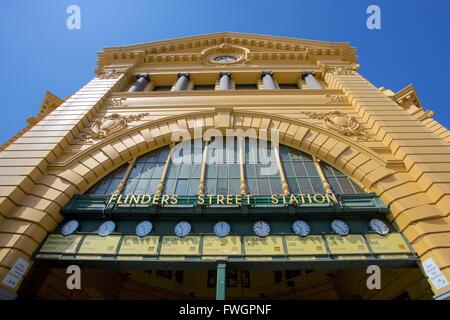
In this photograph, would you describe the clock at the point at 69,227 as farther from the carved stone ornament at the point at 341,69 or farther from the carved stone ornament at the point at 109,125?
the carved stone ornament at the point at 341,69

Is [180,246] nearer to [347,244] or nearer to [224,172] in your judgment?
[224,172]

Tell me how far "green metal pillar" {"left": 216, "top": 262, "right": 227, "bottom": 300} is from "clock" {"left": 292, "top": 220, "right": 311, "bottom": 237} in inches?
101

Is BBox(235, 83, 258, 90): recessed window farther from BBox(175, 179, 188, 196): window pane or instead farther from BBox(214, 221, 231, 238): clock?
BBox(214, 221, 231, 238): clock

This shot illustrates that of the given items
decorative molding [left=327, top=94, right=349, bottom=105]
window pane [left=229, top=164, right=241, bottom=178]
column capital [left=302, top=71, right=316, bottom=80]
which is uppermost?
column capital [left=302, top=71, right=316, bottom=80]

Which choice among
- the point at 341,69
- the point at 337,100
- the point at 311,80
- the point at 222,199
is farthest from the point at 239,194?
the point at 341,69

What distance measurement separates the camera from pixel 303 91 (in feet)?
Result: 48.6

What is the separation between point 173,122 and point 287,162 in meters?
5.97

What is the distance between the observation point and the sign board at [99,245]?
7.65 meters

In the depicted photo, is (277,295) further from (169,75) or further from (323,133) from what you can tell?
(169,75)

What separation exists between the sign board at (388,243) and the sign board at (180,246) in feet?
17.6

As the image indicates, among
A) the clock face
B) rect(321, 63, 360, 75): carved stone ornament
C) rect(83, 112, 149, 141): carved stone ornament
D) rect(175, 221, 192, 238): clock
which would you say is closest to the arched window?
rect(175, 221, 192, 238): clock

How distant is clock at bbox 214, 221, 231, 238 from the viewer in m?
8.02

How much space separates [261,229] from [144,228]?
3838mm
